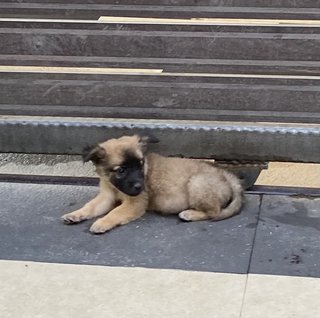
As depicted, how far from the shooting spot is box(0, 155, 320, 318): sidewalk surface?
4.23m

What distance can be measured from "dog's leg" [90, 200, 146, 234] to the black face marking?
90 mm

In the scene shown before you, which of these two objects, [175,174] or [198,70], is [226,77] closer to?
[198,70]

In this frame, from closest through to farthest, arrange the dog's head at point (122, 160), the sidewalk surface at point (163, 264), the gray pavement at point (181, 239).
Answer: the sidewalk surface at point (163, 264) < the gray pavement at point (181, 239) < the dog's head at point (122, 160)

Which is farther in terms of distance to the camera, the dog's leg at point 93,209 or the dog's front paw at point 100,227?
A: the dog's leg at point 93,209

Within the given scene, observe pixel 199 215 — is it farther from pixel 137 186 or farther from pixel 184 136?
pixel 184 136

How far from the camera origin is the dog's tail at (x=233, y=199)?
523 cm

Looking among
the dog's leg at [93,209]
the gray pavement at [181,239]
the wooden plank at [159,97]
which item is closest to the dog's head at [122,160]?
the dog's leg at [93,209]

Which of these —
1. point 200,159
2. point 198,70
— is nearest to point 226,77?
point 198,70

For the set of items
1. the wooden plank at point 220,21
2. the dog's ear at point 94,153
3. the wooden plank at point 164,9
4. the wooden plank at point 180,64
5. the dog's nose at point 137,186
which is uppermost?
the wooden plank at point 164,9

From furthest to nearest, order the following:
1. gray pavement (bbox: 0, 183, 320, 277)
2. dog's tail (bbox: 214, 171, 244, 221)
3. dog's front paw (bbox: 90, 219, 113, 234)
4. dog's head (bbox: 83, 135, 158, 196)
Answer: dog's head (bbox: 83, 135, 158, 196) < dog's tail (bbox: 214, 171, 244, 221) < dog's front paw (bbox: 90, 219, 113, 234) < gray pavement (bbox: 0, 183, 320, 277)

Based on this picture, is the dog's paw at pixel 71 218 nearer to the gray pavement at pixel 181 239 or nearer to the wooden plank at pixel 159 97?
the gray pavement at pixel 181 239

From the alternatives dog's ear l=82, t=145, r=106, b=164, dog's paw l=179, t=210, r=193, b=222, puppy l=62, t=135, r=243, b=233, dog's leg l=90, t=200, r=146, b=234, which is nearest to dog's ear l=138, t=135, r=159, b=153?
puppy l=62, t=135, r=243, b=233

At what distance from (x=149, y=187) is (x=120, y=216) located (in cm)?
35

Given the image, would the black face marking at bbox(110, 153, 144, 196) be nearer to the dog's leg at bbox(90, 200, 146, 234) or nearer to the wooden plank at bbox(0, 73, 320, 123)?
the dog's leg at bbox(90, 200, 146, 234)
